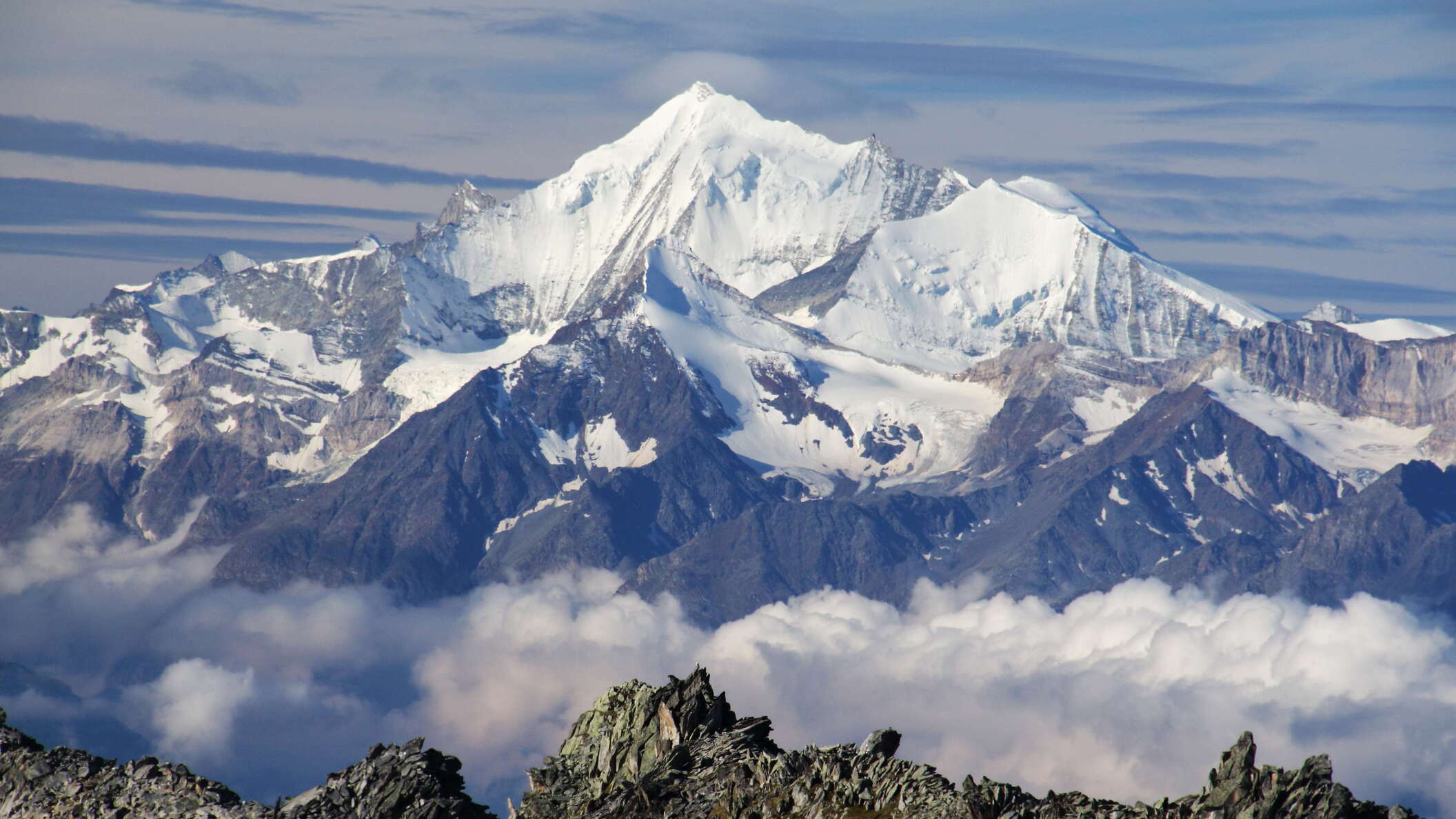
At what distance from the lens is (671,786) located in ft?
328

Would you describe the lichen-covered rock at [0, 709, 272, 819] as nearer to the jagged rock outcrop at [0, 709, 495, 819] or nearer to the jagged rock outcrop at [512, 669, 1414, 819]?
the jagged rock outcrop at [0, 709, 495, 819]

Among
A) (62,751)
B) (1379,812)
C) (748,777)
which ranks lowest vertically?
(62,751)

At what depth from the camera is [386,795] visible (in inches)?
3890

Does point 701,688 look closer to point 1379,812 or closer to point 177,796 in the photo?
point 177,796

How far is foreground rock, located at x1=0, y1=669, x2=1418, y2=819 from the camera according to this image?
84.6 meters

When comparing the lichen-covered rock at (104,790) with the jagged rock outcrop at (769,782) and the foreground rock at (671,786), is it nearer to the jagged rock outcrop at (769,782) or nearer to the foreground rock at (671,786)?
the foreground rock at (671,786)

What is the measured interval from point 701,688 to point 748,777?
429 inches

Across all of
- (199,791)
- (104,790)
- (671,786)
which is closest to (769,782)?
(671,786)

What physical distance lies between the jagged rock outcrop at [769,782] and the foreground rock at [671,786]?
0.08 metres

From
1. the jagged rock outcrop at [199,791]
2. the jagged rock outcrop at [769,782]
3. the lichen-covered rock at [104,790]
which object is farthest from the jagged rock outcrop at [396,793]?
the jagged rock outcrop at [769,782]

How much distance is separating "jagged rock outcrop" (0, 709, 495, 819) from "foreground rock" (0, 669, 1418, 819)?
0.10 metres

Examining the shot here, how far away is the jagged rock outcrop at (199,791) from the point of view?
3868 inches

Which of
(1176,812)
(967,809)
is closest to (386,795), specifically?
(967,809)

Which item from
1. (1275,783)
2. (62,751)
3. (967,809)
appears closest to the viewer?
(1275,783)
